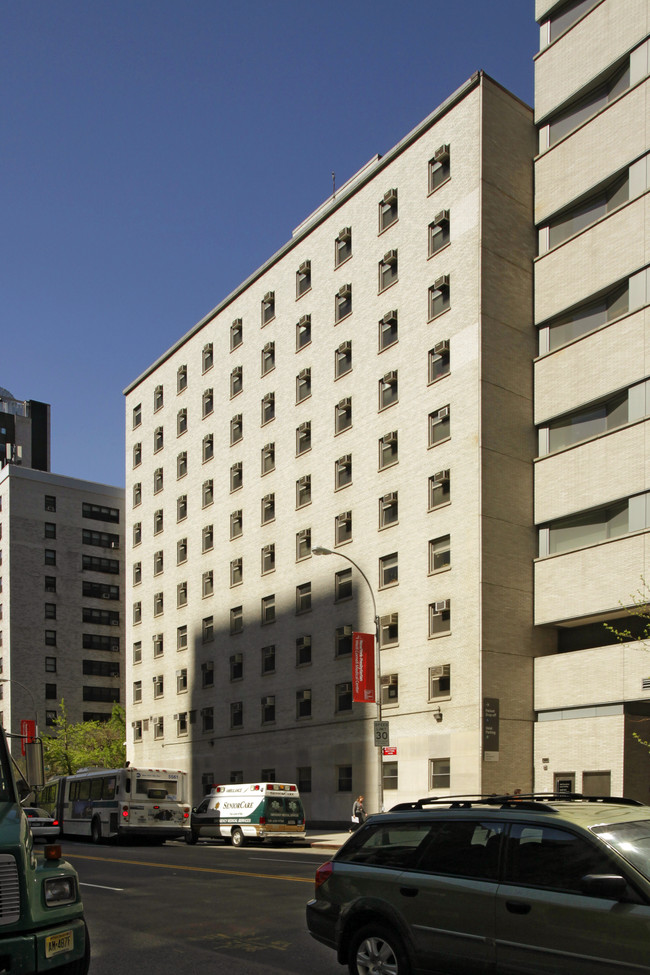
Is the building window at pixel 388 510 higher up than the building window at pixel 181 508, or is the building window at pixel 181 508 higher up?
the building window at pixel 181 508

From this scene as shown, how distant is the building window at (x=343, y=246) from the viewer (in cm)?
4975

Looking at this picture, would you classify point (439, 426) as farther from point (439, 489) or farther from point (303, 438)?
point (303, 438)

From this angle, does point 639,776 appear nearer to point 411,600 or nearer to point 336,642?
point 411,600

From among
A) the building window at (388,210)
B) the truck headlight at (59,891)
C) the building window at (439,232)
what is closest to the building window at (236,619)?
the building window at (388,210)

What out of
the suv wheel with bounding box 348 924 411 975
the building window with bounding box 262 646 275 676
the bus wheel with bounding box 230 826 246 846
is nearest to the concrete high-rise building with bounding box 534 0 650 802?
the bus wheel with bounding box 230 826 246 846

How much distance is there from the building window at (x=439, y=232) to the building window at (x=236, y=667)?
79.9 feet

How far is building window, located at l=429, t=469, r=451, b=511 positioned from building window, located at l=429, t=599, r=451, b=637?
4062 mm

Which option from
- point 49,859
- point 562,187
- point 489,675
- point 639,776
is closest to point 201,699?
point 489,675

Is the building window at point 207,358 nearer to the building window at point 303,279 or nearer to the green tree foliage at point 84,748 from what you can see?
the building window at point 303,279

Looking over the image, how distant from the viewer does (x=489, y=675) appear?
1471 inches

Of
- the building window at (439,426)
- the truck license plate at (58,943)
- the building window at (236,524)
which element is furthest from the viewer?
Result: the building window at (236,524)

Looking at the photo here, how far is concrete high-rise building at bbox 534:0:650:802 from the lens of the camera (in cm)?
3547

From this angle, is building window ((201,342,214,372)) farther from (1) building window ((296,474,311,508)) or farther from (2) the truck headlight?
(2) the truck headlight

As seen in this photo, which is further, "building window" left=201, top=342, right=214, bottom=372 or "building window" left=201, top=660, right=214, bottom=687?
"building window" left=201, top=342, right=214, bottom=372
